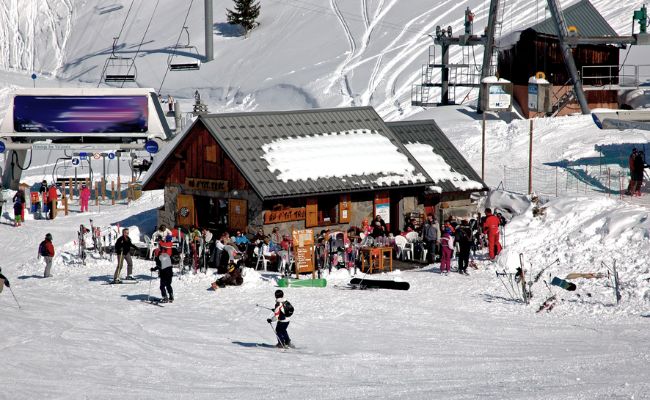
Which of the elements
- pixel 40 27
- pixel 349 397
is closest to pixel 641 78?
pixel 349 397

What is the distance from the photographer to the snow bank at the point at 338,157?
31.8 m

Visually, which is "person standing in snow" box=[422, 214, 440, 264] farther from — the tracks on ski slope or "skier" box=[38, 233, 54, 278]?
the tracks on ski slope

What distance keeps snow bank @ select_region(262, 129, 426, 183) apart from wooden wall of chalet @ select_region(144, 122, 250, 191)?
1020mm

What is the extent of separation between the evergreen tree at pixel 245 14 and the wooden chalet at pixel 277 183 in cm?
4511

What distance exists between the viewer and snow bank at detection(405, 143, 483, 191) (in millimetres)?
34562

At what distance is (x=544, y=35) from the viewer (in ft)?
162

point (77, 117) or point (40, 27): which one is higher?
point (40, 27)

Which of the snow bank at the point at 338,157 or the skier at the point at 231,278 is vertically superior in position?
the snow bank at the point at 338,157

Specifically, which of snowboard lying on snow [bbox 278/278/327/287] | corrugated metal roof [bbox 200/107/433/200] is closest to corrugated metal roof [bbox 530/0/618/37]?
corrugated metal roof [bbox 200/107/433/200]

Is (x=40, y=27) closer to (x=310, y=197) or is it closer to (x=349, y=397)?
(x=310, y=197)

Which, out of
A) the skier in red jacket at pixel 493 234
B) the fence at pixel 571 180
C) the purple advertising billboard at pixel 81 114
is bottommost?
the skier in red jacket at pixel 493 234

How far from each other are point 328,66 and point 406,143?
3612 centimetres

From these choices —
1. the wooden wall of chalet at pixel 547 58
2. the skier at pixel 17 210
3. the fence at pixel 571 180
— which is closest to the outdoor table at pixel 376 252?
the fence at pixel 571 180

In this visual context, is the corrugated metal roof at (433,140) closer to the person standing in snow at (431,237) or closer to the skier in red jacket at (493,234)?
the person standing in snow at (431,237)
